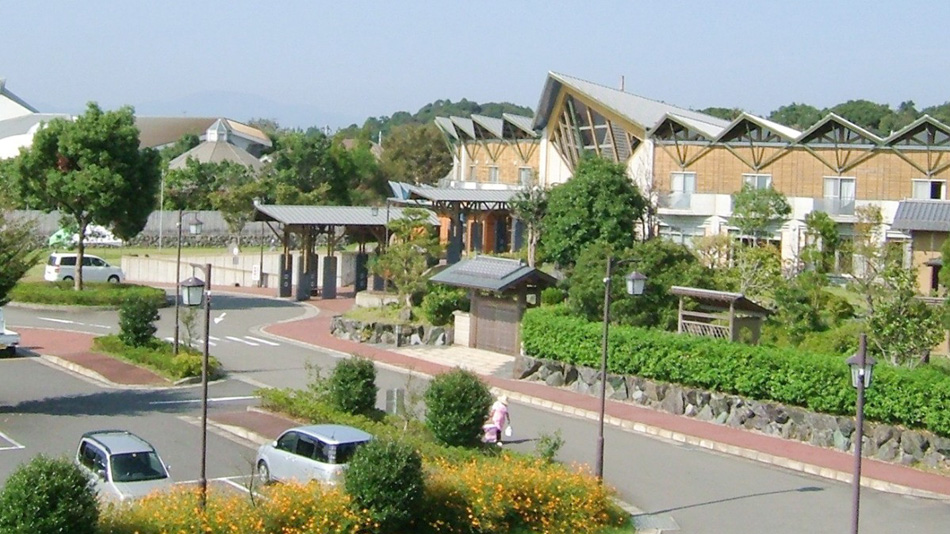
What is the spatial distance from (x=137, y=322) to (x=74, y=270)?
17.1 meters

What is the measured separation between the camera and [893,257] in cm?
3097

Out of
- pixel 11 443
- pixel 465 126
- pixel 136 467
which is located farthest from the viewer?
pixel 465 126

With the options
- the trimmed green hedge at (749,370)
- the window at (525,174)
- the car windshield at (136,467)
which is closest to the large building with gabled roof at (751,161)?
the window at (525,174)

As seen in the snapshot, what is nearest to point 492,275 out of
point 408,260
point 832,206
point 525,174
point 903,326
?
point 408,260

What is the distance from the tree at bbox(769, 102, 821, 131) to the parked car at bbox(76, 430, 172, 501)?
318 ft

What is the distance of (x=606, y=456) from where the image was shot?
24312 millimetres

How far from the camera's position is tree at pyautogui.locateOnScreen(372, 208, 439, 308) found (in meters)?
40.6

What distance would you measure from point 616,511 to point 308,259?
3294 centimetres

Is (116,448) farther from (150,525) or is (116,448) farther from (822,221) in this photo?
(822,221)

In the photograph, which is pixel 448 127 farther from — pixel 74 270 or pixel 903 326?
pixel 903 326

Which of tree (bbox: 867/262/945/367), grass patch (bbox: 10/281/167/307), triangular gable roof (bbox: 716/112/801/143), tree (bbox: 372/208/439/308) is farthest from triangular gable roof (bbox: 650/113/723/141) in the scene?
grass patch (bbox: 10/281/167/307)

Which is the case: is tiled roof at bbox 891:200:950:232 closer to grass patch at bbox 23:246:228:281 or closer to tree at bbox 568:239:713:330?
tree at bbox 568:239:713:330

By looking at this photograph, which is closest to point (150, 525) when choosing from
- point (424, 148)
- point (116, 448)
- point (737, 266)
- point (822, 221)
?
point (116, 448)

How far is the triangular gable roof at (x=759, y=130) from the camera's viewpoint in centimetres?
4806
